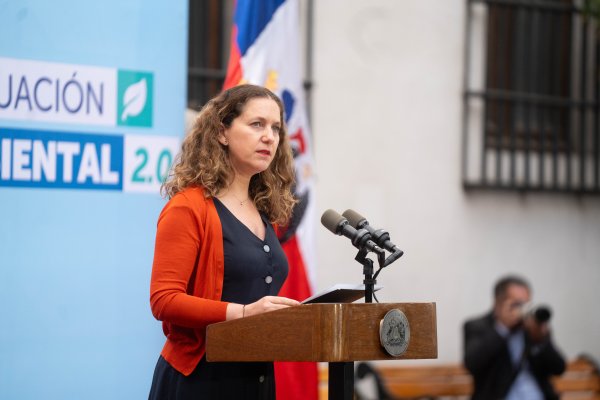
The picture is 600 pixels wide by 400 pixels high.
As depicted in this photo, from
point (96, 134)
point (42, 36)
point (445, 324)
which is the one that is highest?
point (42, 36)

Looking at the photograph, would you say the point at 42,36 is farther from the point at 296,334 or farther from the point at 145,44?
the point at 296,334

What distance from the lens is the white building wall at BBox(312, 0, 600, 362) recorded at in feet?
26.6

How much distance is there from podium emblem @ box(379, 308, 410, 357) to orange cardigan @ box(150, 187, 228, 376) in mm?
458

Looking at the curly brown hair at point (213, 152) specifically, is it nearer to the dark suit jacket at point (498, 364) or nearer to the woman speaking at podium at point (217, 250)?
the woman speaking at podium at point (217, 250)

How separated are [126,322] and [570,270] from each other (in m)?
5.66

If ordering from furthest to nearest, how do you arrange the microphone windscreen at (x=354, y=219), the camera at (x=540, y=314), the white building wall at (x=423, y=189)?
the white building wall at (x=423, y=189) < the camera at (x=540, y=314) < the microphone windscreen at (x=354, y=219)

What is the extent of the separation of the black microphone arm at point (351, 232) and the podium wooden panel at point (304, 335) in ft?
0.72

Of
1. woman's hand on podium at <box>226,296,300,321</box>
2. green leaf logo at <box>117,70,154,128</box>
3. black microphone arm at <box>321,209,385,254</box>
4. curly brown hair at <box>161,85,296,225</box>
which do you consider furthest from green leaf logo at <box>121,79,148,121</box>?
woman's hand on podium at <box>226,296,300,321</box>

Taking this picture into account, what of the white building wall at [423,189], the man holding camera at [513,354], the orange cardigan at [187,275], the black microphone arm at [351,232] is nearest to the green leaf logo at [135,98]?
the orange cardigan at [187,275]

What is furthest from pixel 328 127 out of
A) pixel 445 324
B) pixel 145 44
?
pixel 145 44

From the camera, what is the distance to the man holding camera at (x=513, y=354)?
6758 mm

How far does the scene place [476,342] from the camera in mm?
6848

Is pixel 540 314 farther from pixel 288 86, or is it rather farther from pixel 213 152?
pixel 213 152

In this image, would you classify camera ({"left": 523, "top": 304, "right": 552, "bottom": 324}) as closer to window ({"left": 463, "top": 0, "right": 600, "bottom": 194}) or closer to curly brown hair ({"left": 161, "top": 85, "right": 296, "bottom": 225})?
window ({"left": 463, "top": 0, "right": 600, "bottom": 194})
